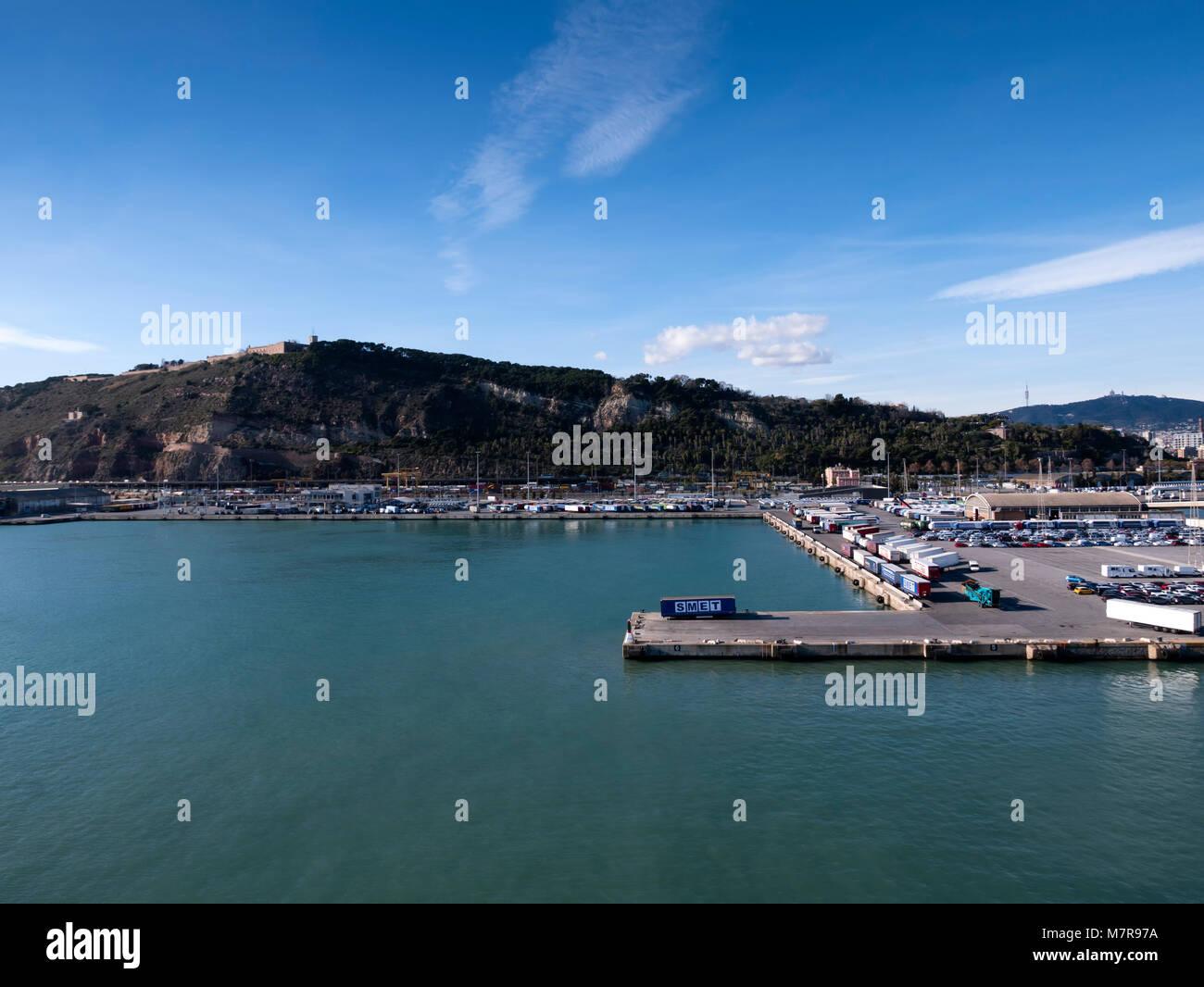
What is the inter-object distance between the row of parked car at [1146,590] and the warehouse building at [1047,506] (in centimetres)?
2555

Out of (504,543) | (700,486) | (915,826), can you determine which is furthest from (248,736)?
(700,486)

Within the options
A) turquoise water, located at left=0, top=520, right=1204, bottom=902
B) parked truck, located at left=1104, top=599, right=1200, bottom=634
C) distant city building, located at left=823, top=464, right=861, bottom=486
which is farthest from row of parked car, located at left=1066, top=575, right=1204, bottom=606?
distant city building, located at left=823, top=464, right=861, bottom=486

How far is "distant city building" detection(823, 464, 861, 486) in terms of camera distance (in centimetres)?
10356

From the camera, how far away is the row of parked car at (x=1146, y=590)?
1081 inches

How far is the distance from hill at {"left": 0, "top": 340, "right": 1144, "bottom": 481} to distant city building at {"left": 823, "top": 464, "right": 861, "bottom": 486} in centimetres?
749

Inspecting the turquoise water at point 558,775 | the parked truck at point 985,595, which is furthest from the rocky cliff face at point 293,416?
the parked truck at point 985,595

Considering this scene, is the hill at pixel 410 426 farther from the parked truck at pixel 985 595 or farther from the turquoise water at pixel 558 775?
the turquoise water at pixel 558 775

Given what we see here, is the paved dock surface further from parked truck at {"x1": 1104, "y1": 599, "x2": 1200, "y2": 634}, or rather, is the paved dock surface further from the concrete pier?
parked truck at {"x1": 1104, "y1": 599, "x2": 1200, "y2": 634}

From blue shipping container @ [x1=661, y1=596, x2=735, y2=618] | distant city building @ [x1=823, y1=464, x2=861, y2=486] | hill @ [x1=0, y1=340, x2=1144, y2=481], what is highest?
hill @ [x1=0, y1=340, x2=1144, y2=481]

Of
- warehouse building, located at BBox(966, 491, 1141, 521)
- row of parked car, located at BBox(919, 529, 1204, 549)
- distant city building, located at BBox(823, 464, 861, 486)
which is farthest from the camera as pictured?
distant city building, located at BBox(823, 464, 861, 486)

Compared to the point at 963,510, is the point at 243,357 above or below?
above

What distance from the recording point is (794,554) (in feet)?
160
